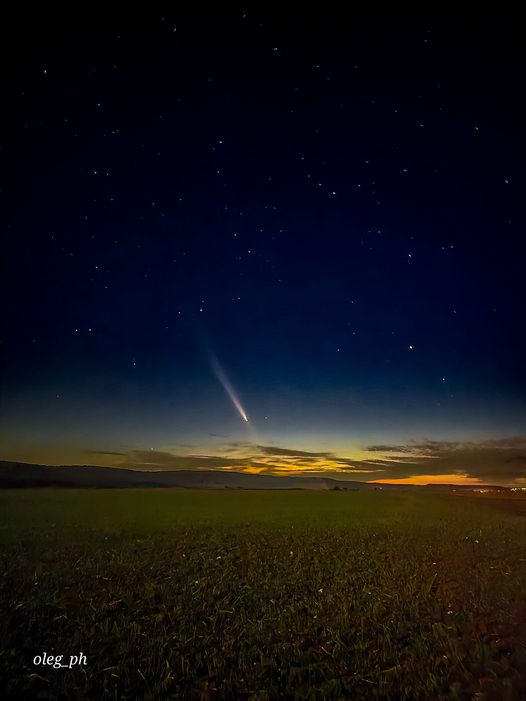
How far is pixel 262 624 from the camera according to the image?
29.3 ft

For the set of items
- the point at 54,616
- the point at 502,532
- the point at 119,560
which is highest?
the point at 54,616

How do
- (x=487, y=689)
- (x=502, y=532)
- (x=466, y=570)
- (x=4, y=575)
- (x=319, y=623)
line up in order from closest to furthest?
(x=487, y=689)
(x=319, y=623)
(x=4, y=575)
(x=466, y=570)
(x=502, y=532)

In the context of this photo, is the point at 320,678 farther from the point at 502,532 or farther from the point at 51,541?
the point at 502,532

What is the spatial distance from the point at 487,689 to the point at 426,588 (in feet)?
21.7

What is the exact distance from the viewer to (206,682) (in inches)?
254

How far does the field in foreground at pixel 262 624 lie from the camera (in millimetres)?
6402

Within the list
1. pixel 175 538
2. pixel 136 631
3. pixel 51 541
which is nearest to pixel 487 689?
pixel 136 631

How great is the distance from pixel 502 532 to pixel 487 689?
27.8m

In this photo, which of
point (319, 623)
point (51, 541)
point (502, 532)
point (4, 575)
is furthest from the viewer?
point (502, 532)

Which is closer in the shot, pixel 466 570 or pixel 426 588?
pixel 426 588

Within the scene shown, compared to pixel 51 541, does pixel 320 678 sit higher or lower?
higher

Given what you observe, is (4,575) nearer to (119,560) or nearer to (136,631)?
(119,560)

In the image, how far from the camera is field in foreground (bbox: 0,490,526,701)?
21.0 ft

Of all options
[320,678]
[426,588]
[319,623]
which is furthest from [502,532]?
[320,678]
